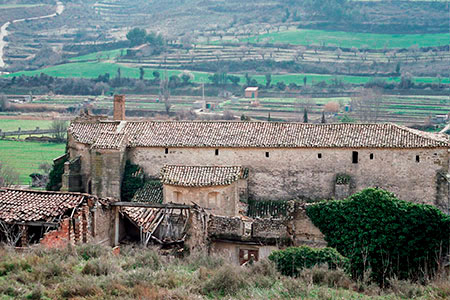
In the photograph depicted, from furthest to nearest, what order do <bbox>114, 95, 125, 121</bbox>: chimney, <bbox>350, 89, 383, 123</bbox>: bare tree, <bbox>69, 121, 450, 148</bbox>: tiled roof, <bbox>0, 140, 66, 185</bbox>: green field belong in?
<bbox>350, 89, 383, 123</bbox>: bare tree
<bbox>0, 140, 66, 185</bbox>: green field
<bbox>114, 95, 125, 121</bbox>: chimney
<bbox>69, 121, 450, 148</bbox>: tiled roof

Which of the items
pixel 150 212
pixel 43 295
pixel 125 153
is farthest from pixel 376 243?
pixel 125 153

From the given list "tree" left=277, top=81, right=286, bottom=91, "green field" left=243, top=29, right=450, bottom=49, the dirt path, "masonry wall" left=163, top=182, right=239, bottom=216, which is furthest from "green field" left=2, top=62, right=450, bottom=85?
"masonry wall" left=163, top=182, right=239, bottom=216

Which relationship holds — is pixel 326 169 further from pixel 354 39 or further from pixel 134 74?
pixel 354 39

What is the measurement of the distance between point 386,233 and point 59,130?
152 feet

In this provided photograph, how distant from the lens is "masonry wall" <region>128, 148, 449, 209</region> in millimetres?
28516

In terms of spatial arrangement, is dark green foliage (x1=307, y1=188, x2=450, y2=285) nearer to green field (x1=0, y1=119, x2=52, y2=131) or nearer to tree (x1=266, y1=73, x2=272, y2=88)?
green field (x1=0, y1=119, x2=52, y2=131)

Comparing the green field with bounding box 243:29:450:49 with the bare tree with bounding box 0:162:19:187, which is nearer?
the bare tree with bounding box 0:162:19:187

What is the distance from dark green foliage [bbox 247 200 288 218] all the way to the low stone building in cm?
800

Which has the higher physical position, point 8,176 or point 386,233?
point 386,233

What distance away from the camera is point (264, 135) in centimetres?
2986

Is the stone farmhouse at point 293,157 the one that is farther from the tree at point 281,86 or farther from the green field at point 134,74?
the green field at point 134,74

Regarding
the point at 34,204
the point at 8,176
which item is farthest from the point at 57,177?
the point at 8,176

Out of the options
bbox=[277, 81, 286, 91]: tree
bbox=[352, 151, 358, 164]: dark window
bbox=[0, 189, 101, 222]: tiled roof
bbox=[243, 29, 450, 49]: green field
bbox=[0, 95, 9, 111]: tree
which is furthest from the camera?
bbox=[243, 29, 450, 49]: green field

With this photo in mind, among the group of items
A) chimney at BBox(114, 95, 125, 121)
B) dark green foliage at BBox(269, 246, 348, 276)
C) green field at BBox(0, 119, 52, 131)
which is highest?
chimney at BBox(114, 95, 125, 121)
